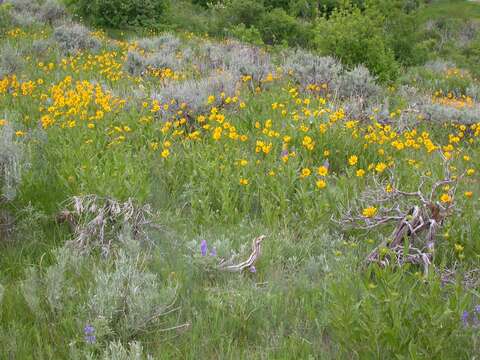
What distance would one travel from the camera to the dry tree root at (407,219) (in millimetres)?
3301

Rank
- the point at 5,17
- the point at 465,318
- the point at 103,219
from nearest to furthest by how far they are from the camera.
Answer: the point at 465,318
the point at 103,219
the point at 5,17

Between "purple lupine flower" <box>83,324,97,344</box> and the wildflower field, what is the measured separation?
1 centimetres

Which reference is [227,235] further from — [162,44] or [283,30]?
[283,30]

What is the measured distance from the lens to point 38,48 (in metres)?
9.90

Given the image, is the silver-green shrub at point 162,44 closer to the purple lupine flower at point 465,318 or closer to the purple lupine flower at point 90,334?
the purple lupine flower at point 90,334

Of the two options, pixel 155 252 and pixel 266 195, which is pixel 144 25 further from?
pixel 155 252

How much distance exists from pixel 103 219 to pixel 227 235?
86 centimetres

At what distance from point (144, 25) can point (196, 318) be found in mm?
12639

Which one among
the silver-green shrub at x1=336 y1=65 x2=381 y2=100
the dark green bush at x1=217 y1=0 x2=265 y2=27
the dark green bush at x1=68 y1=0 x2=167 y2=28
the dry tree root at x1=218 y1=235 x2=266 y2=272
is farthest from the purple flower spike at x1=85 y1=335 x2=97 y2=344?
the dark green bush at x1=217 y1=0 x2=265 y2=27

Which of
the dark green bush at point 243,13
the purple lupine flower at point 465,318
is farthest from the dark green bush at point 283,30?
the purple lupine flower at point 465,318

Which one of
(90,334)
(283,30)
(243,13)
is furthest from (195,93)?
(243,13)

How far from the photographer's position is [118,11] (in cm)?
1410

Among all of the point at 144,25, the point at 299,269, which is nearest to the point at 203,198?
the point at 299,269

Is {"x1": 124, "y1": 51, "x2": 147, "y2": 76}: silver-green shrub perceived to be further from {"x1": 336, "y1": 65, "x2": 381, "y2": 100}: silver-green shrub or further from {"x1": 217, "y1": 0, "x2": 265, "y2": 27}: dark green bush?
{"x1": 217, "y1": 0, "x2": 265, "y2": 27}: dark green bush
